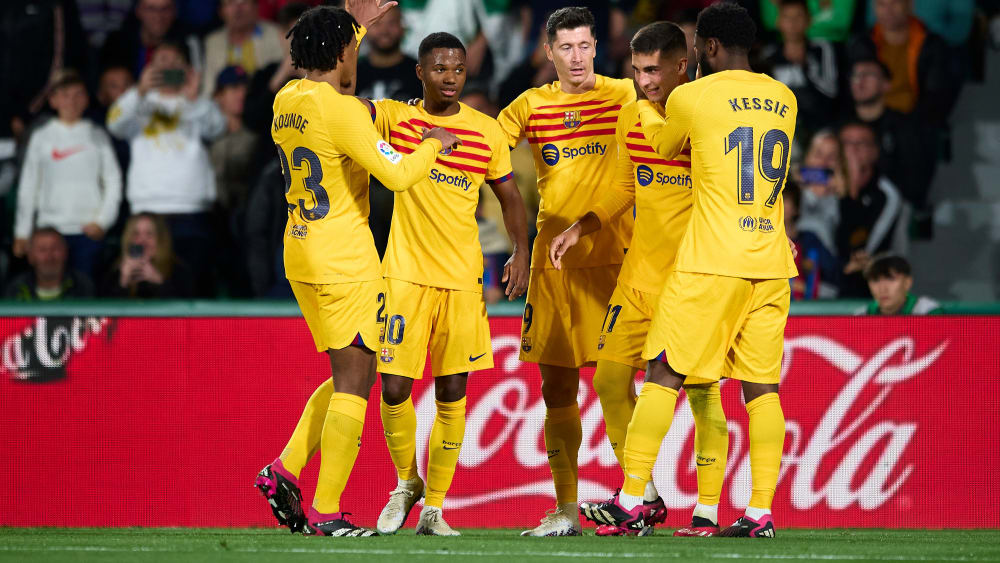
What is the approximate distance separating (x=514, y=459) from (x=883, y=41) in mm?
4662

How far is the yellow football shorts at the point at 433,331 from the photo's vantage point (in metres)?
5.95

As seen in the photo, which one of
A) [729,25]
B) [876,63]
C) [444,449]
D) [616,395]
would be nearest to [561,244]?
[616,395]

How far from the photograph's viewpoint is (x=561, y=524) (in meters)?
6.25

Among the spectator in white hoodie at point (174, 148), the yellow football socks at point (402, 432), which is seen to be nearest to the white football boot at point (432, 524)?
the yellow football socks at point (402, 432)

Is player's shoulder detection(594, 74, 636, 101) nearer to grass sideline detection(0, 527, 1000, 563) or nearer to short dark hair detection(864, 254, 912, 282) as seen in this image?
grass sideline detection(0, 527, 1000, 563)

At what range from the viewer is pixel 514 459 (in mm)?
7328

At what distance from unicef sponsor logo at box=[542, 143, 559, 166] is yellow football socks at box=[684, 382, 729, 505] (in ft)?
4.42

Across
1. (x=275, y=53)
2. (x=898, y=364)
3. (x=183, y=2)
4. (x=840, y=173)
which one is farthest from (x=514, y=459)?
(x=183, y=2)

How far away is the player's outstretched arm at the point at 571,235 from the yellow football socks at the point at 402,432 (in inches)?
37.8

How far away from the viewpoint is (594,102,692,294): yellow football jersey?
602cm

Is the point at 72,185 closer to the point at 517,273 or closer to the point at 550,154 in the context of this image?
the point at 550,154

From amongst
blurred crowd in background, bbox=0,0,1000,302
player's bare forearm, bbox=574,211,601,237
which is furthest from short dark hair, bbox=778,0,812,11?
player's bare forearm, bbox=574,211,601,237

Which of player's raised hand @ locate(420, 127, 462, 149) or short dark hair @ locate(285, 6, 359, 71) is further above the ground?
short dark hair @ locate(285, 6, 359, 71)

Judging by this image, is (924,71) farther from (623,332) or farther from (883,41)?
(623,332)
